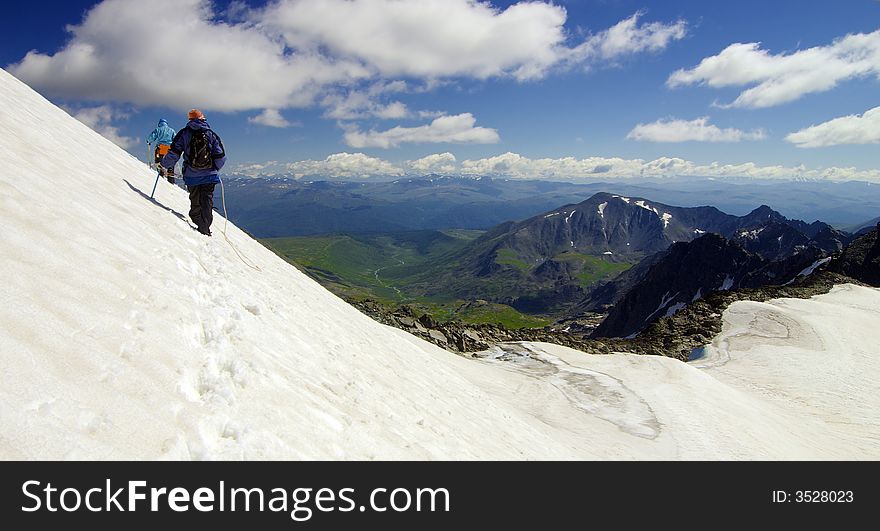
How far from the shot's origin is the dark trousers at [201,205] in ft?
50.5

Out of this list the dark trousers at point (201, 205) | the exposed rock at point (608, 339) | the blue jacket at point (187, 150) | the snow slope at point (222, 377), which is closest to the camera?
the snow slope at point (222, 377)

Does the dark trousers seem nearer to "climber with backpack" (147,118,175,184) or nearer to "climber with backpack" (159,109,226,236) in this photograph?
"climber with backpack" (159,109,226,236)

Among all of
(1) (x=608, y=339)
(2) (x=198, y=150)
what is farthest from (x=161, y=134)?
(1) (x=608, y=339)

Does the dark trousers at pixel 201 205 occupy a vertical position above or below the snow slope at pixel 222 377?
above

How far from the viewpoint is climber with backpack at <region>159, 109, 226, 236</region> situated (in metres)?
15.2

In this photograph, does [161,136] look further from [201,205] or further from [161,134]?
[201,205]

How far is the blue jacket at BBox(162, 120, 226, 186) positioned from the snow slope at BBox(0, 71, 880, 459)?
1.55m

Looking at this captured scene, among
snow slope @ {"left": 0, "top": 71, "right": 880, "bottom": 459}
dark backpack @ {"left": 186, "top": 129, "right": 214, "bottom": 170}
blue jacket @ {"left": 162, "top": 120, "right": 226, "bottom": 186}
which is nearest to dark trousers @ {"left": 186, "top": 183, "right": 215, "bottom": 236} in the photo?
blue jacket @ {"left": 162, "top": 120, "right": 226, "bottom": 186}

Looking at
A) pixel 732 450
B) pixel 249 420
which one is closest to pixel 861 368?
pixel 732 450

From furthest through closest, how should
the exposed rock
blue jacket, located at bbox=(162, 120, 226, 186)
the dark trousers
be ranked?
the exposed rock, the dark trousers, blue jacket, located at bbox=(162, 120, 226, 186)

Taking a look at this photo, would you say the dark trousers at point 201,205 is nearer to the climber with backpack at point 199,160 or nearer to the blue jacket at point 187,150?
the climber with backpack at point 199,160

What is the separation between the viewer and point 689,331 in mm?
38812

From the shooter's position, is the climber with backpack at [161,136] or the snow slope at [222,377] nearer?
the snow slope at [222,377]

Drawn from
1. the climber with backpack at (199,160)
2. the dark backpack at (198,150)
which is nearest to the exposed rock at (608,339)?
the climber with backpack at (199,160)
